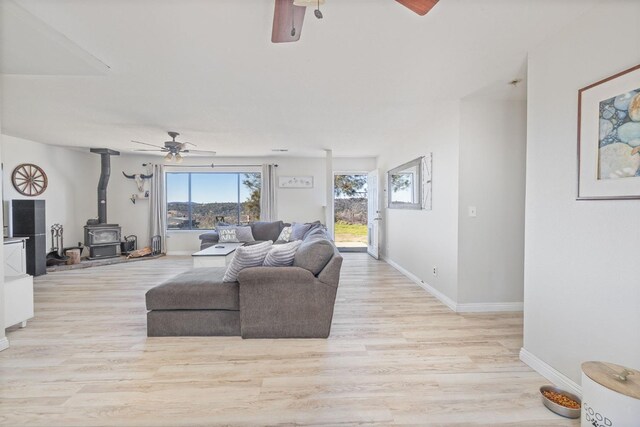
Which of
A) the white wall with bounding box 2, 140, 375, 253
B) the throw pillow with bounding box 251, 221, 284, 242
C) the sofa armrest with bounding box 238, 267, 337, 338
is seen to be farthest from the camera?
the throw pillow with bounding box 251, 221, 284, 242

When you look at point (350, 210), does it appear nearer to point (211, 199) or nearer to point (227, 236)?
point (227, 236)

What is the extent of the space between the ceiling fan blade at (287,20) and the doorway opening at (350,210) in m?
6.26

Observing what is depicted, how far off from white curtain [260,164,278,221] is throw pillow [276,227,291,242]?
3.67ft

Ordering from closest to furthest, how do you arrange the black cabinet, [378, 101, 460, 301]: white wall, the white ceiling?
the white ceiling
[378, 101, 460, 301]: white wall
the black cabinet

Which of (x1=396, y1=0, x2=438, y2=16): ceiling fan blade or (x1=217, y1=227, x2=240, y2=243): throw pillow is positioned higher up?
(x1=396, y1=0, x2=438, y2=16): ceiling fan blade

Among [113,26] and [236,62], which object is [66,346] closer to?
[113,26]

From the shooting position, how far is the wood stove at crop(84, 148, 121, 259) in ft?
20.3

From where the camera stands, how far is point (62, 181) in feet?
20.2

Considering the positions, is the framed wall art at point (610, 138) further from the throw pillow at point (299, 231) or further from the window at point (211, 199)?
the window at point (211, 199)

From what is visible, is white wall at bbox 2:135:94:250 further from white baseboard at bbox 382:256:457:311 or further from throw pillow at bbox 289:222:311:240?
white baseboard at bbox 382:256:457:311

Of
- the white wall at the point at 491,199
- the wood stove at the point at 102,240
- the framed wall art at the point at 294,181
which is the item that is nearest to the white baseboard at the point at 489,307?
the white wall at the point at 491,199

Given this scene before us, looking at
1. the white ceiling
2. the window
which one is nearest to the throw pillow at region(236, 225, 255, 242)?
the window

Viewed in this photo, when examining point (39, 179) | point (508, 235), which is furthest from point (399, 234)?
point (39, 179)

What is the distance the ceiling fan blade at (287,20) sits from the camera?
4.99 ft
